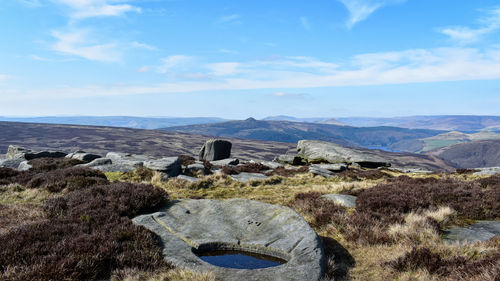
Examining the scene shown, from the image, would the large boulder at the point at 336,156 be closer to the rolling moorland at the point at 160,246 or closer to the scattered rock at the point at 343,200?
the rolling moorland at the point at 160,246

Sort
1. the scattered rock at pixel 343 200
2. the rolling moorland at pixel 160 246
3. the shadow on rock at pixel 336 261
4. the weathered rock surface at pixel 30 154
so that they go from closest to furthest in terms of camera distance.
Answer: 1. the rolling moorland at pixel 160 246
2. the shadow on rock at pixel 336 261
3. the scattered rock at pixel 343 200
4. the weathered rock surface at pixel 30 154

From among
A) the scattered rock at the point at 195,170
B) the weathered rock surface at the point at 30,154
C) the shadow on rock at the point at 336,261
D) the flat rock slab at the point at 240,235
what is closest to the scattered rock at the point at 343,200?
the shadow on rock at the point at 336,261

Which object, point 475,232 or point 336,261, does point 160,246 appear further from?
point 475,232

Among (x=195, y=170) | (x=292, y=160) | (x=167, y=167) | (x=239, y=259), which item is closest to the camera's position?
(x=239, y=259)

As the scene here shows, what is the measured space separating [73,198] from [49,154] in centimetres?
2753

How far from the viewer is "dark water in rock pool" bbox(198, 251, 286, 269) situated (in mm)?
6805

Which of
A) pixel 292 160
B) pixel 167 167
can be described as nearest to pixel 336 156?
pixel 292 160

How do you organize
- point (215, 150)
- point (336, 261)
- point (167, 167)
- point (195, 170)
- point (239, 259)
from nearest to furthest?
point (239, 259)
point (336, 261)
point (167, 167)
point (195, 170)
point (215, 150)

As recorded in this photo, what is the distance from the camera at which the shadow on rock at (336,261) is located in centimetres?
664

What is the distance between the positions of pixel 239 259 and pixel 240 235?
3.85ft

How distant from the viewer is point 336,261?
757cm

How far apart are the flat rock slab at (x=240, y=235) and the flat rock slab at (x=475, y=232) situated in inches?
184

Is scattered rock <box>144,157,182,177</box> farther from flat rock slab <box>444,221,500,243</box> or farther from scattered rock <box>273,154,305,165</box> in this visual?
scattered rock <box>273,154,305,165</box>

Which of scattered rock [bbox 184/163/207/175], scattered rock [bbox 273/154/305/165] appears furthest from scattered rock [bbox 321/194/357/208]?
scattered rock [bbox 273/154/305/165]
